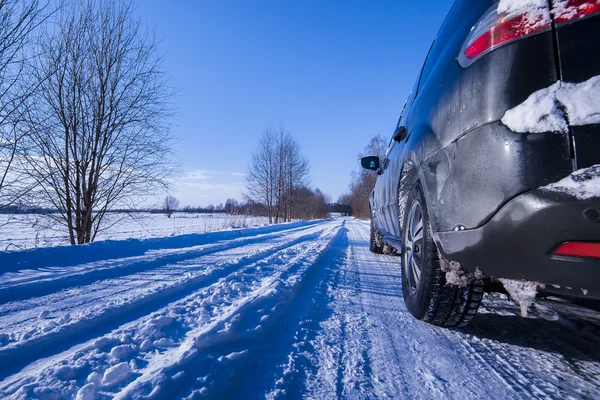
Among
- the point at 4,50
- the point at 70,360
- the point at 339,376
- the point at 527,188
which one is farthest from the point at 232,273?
the point at 4,50

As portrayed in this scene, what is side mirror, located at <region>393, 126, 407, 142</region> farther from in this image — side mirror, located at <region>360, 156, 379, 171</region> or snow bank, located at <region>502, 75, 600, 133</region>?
side mirror, located at <region>360, 156, 379, 171</region>

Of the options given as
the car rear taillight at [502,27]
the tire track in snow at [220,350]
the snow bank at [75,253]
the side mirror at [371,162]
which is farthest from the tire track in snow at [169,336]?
the side mirror at [371,162]

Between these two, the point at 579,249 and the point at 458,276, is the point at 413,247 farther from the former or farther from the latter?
the point at 579,249

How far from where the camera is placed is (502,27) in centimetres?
101

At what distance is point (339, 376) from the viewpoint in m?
1.22

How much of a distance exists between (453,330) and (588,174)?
4.10 feet

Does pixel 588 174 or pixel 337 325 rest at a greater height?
pixel 588 174

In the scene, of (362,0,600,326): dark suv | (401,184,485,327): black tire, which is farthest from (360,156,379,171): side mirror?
(362,0,600,326): dark suv

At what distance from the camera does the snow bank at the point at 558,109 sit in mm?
811

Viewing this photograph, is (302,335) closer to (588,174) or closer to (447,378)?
(447,378)

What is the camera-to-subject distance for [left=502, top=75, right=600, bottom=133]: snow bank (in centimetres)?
81

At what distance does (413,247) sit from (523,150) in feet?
3.46

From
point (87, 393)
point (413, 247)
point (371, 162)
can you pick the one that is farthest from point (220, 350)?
point (371, 162)

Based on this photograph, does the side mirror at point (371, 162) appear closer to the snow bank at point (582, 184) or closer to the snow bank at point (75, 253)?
the snow bank at point (582, 184)
